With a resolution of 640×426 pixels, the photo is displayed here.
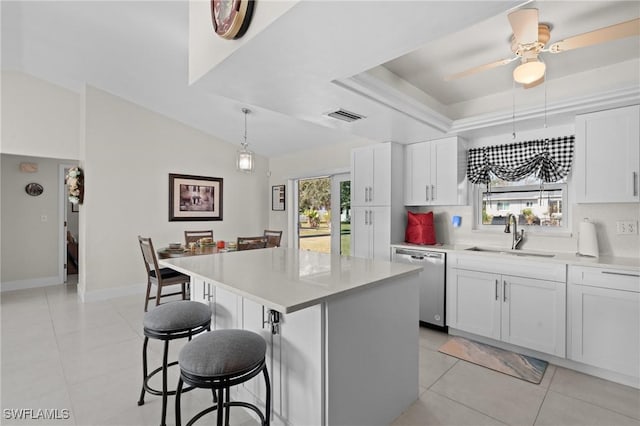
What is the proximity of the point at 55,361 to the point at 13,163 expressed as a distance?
4.05 m

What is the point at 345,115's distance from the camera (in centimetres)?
282

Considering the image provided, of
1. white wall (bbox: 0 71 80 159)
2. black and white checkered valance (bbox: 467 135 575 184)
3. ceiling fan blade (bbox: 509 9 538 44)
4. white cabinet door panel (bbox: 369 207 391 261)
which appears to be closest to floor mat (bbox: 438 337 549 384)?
white cabinet door panel (bbox: 369 207 391 261)

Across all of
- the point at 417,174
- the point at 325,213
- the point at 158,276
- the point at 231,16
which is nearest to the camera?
the point at 231,16

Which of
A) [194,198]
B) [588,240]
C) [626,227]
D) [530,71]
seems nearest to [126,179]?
[194,198]

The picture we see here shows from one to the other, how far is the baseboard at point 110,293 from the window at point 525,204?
5025 millimetres

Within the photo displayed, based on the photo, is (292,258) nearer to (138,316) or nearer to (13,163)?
(138,316)

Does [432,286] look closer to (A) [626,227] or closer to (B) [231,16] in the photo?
(A) [626,227]

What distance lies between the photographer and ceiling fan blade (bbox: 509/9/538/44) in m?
1.84

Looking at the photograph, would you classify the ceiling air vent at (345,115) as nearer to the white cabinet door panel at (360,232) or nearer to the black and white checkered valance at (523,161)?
the white cabinet door panel at (360,232)

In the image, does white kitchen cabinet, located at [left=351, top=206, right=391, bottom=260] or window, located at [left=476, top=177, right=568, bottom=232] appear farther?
white kitchen cabinet, located at [left=351, top=206, right=391, bottom=260]

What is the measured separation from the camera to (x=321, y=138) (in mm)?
4969

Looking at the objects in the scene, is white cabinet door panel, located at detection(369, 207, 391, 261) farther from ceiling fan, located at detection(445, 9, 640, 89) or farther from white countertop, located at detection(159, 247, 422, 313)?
ceiling fan, located at detection(445, 9, 640, 89)

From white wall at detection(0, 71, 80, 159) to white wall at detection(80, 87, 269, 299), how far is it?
517mm

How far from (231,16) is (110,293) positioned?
4532mm
